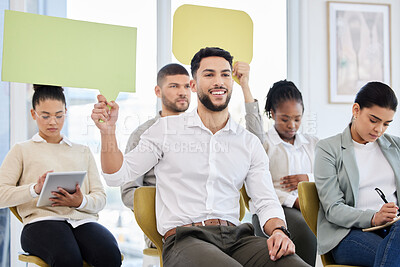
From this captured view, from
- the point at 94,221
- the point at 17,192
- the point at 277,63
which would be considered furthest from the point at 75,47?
the point at 277,63

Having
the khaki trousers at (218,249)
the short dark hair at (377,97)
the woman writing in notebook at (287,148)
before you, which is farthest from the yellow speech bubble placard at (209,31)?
the khaki trousers at (218,249)

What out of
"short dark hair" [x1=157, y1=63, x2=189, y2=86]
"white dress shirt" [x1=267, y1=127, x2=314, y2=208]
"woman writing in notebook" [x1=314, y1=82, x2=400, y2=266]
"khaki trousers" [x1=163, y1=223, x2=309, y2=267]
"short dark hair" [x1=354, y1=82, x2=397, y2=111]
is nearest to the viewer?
"khaki trousers" [x1=163, y1=223, x2=309, y2=267]

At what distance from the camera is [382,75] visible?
12.5 feet

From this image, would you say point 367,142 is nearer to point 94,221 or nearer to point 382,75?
point 94,221

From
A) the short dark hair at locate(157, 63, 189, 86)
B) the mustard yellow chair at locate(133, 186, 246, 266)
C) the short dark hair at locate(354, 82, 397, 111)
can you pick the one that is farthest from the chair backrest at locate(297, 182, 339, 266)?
the short dark hair at locate(157, 63, 189, 86)

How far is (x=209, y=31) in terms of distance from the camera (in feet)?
8.37

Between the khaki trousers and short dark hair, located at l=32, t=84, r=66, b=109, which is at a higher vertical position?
short dark hair, located at l=32, t=84, r=66, b=109

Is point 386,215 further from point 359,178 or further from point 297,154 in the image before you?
point 297,154

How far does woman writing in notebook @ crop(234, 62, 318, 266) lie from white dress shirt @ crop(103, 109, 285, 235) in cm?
47

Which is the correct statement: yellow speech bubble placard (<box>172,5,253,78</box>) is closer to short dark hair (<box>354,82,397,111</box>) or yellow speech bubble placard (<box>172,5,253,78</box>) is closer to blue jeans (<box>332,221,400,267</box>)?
short dark hair (<box>354,82,397,111</box>)

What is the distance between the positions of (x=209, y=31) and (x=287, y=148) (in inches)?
33.1

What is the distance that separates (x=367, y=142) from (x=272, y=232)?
0.73 metres

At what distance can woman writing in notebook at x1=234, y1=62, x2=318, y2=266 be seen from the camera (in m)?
2.33

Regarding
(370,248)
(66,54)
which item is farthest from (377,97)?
(66,54)
